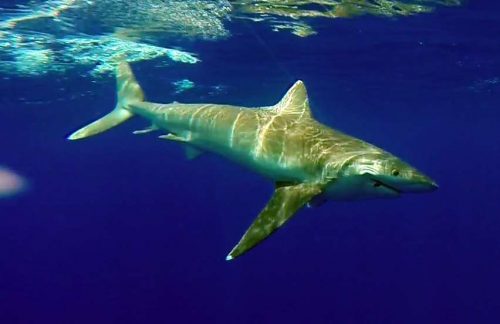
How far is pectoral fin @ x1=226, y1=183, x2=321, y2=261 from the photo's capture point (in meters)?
5.39

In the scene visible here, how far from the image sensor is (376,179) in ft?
18.3

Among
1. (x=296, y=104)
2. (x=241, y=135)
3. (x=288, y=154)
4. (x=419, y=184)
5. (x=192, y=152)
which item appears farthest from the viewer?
(x=192, y=152)

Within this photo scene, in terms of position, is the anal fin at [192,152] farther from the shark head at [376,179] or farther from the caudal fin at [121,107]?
the shark head at [376,179]

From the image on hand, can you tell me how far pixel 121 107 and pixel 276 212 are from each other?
716 cm

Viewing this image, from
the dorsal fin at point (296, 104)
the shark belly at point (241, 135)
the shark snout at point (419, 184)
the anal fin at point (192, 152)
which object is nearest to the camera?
the shark snout at point (419, 184)

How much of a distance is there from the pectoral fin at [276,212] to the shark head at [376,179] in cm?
35

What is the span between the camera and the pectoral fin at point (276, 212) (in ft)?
17.7

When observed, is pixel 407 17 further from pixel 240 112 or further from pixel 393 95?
pixel 393 95

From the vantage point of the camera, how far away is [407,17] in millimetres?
16203

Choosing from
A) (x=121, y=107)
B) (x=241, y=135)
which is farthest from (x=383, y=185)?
(x=121, y=107)

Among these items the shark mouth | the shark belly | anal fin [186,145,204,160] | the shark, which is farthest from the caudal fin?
the shark mouth

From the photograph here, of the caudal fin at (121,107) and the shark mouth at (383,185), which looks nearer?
the shark mouth at (383,185)

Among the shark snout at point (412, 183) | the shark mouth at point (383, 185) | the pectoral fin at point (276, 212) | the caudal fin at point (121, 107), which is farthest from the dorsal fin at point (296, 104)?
the caudal fin at point (121, 107)

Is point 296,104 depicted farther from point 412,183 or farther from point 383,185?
point 412,183
